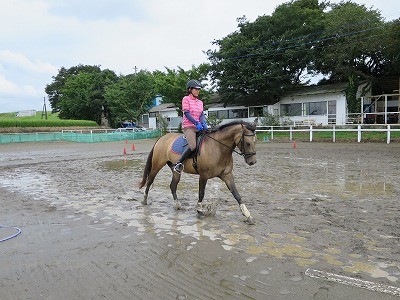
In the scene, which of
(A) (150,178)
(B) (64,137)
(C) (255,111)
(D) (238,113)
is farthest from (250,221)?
(D) (238,113)

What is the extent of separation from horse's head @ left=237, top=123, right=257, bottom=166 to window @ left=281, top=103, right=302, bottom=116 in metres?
29.5

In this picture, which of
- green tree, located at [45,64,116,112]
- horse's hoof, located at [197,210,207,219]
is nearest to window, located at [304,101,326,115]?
horse's hoof, located at [197,210,207,219]

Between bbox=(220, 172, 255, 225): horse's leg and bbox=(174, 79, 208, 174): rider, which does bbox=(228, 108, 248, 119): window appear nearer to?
bbox=(174, 79, 208, 174): rider

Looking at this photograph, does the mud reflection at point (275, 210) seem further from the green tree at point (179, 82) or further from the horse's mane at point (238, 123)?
the green tree at point (179, 82)

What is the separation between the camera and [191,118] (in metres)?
6.12

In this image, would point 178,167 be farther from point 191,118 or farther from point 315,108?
point 315,108

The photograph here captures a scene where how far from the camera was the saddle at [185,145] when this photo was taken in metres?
6.18

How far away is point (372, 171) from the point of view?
431 inches

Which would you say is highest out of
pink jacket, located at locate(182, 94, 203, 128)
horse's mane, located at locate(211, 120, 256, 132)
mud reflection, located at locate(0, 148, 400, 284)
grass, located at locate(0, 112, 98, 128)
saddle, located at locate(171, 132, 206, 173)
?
grass, located at locate(0, 112, 98, 128)

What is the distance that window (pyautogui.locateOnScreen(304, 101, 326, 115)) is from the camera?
32156 millimetres

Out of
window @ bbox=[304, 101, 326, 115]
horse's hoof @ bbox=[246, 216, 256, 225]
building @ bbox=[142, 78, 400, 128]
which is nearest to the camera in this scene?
horse's hoof @ bbox=[246, 216, 256, 225]

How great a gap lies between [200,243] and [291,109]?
106 ft

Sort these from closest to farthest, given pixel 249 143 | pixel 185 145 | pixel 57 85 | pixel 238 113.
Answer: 1. pixel 249 143
2. pixel 185 145
3. pixel 238 113
4. pixel 57 85

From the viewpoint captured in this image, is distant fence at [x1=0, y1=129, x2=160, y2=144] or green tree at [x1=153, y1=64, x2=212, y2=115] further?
green tree at [x1=153, y1=64, x2=212, y2=115]
